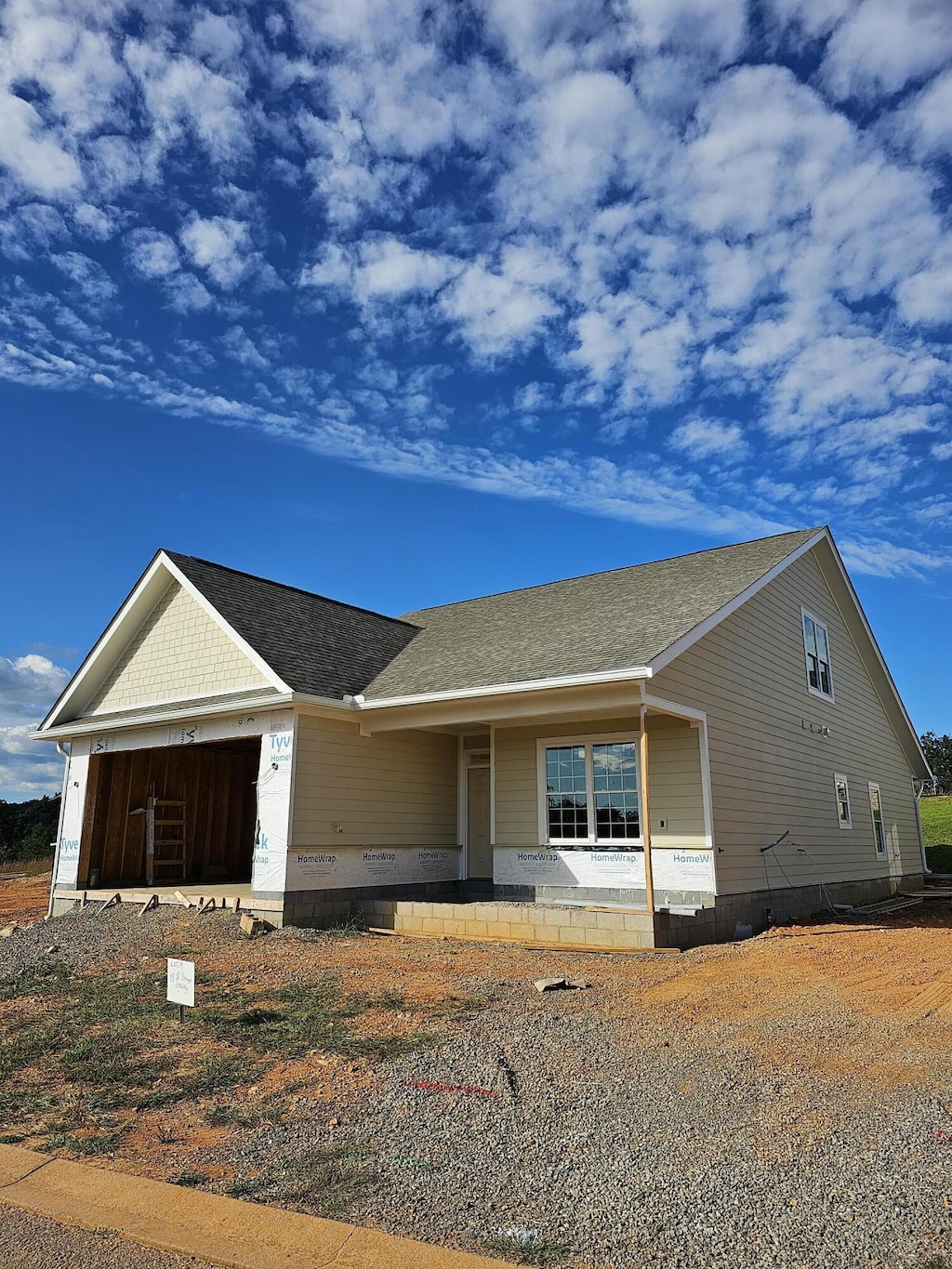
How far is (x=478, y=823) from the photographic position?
1541cm

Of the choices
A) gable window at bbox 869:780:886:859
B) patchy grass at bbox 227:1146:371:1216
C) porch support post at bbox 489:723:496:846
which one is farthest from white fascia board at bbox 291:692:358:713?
gable window at bbox 869:780:886:859

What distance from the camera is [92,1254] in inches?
132

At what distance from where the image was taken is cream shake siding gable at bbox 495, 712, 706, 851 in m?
12.1

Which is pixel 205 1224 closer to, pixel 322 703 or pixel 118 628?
pixel 322 703

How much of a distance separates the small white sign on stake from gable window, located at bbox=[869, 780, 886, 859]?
1653cm

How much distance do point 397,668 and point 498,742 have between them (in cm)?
219

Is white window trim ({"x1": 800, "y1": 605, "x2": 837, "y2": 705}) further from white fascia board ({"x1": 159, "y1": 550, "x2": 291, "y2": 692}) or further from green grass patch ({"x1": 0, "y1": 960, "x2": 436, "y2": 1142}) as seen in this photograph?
green grass patch ({"x1": 0, "y1": 960, "x2": 436, "y2": 1142})

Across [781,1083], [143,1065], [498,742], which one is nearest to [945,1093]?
[781,1083]

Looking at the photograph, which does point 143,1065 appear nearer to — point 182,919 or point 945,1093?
point 945,1093

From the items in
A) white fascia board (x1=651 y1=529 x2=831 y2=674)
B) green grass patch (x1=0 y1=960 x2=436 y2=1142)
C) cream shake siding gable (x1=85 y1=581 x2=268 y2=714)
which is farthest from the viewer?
cream shake siding gable (x1=85 y1=581 x2=268 y2=714)

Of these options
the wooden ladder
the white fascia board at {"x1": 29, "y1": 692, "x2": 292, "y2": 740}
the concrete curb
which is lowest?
the concrete curb

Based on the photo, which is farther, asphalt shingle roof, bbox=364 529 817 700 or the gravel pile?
asphalt shingle roof, bbox=364 529 817 700

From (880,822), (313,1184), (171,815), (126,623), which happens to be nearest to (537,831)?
(171,815)

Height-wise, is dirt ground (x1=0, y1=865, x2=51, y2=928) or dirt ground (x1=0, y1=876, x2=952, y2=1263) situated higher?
dirt ground (x1=0, y1=865, x2=51, y2=928)
